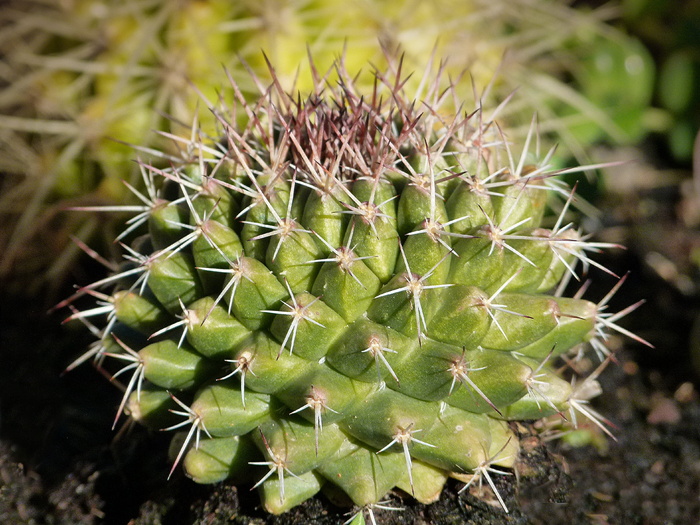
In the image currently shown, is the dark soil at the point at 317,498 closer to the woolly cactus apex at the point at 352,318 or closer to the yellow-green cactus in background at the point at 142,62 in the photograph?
the woolly cactus apex at the point at 352,318

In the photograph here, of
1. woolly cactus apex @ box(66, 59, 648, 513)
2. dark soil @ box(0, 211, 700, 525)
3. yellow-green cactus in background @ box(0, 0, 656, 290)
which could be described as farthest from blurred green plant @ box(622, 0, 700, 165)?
woolly cactus apex @ box(66, 59, 648, 513)

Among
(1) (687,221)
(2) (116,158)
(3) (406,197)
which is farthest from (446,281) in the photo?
(1) (687,221)

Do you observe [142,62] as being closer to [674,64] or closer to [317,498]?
[317,498]

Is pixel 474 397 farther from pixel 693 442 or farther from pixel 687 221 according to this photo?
pixel 687 221

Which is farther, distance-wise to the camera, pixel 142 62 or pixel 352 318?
pixel 142 62

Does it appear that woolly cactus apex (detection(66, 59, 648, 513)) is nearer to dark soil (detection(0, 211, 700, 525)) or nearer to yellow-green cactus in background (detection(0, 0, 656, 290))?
A: dark soil (detection(0, 211, 700, 525))

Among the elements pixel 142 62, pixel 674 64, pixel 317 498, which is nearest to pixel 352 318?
pixel 317 498

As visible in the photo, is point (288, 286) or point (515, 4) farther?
point (515, 4)
